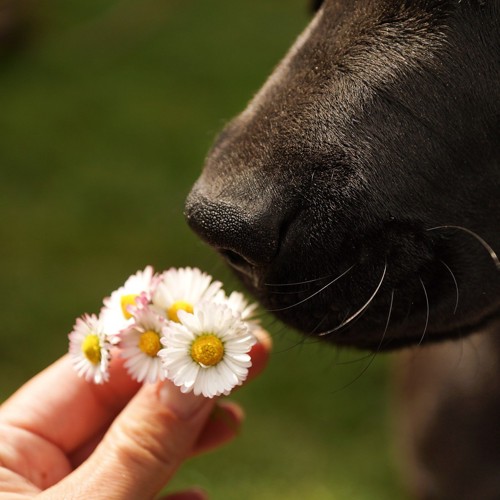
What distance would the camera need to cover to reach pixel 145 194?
4.03 metres

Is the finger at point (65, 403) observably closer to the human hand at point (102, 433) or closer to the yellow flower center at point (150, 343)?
the human hand at point (102, 433)

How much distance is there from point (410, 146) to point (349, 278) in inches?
9.9

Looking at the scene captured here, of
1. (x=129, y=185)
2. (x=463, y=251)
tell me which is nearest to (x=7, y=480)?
(x=463, y=251)

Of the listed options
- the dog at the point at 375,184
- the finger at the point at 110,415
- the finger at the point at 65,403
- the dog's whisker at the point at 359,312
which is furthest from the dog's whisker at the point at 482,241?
the finger at the point at 65,403

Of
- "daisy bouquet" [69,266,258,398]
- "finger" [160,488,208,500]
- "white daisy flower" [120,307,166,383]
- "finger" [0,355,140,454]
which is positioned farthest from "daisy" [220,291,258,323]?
"finger" [160,488,208,500]

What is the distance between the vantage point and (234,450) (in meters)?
2.83

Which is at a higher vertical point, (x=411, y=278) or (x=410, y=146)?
(x=410, y=146)

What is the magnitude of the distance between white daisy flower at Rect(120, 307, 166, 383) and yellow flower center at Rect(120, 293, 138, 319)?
3cm

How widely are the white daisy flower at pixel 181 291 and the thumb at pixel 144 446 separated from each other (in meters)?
0.13

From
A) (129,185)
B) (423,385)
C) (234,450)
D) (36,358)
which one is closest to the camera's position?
(423,385)

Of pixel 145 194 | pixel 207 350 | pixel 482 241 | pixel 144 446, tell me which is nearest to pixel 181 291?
pixel 207 350

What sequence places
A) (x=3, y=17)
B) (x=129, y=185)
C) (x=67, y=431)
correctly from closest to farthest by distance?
(x=67, y=431), (x=129, y=185), (x=3, y=17)

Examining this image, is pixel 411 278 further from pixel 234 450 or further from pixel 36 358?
pixel 36 358

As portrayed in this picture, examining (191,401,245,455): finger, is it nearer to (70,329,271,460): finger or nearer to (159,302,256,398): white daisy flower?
(70,329,271,460): finger
